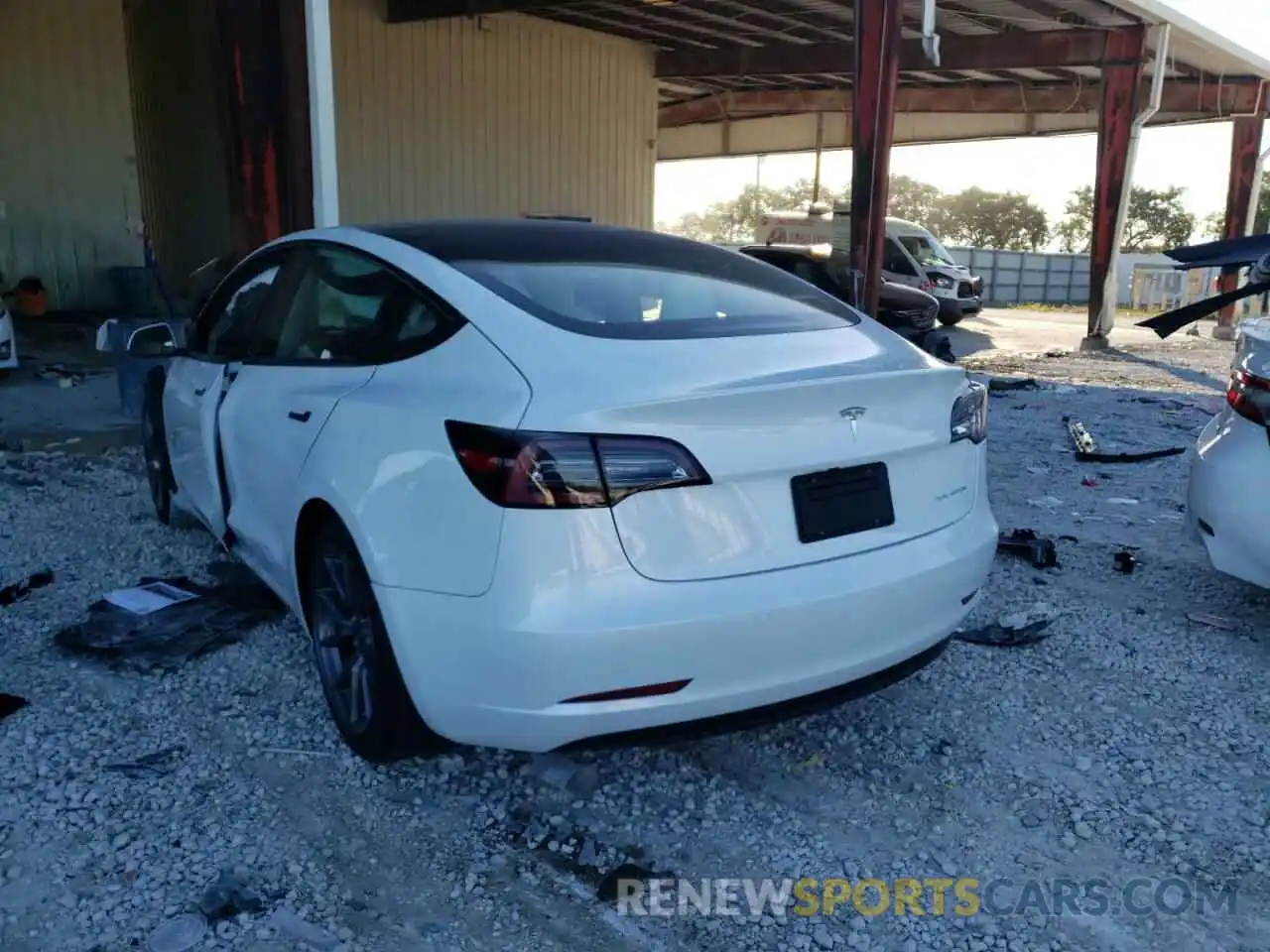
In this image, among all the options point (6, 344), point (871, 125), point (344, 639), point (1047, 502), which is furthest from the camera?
point (871, 125)

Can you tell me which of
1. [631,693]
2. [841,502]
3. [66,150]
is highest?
[66,150]

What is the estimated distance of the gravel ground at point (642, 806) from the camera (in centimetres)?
237

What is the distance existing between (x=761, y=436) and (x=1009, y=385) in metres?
9.27

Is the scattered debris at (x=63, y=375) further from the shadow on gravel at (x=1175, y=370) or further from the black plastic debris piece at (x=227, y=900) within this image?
the shadow on gravel at (x=1175, y=370)

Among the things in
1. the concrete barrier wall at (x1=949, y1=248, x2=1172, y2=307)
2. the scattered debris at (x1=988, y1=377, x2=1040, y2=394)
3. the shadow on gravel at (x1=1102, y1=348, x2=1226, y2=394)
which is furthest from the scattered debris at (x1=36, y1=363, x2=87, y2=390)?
the concrete barrier wall at (x1=949, y1=248, x2=1172, y2=307)

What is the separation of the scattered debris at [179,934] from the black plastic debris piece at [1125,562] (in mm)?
4123

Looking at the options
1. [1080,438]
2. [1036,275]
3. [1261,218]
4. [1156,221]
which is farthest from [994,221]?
[1080,438]

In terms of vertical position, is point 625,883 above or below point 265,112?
below

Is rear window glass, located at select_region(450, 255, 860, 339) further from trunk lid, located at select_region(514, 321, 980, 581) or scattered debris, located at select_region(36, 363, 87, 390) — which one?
scattered debris, located at select_region(36, 363, 87, 390)

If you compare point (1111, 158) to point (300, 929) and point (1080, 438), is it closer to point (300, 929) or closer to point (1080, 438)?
point (1080, 438)

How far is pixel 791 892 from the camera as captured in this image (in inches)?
98.3

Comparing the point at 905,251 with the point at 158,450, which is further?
the point at 905,251

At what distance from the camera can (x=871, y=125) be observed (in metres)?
11.0

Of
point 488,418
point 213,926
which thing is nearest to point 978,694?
point 488,418
